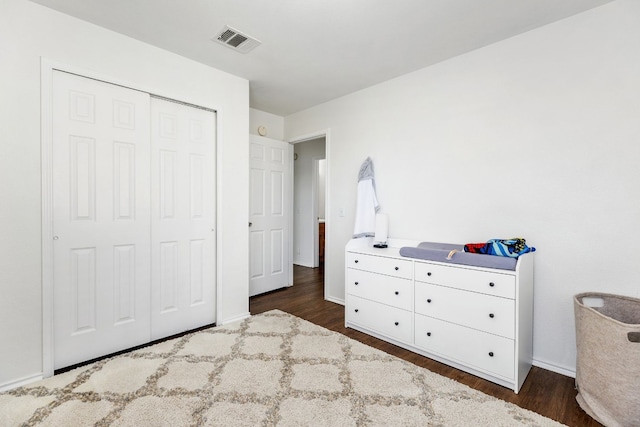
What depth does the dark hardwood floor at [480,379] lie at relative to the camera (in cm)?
171

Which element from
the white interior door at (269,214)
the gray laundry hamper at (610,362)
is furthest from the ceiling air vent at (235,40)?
the gray laundry hamper at (610,362)

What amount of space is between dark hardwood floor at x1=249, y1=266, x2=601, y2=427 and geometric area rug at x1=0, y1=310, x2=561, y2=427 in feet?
0.39

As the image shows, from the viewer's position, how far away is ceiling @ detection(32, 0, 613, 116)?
1941mm

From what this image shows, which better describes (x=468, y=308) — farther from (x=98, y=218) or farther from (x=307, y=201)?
(x=307, y=201)

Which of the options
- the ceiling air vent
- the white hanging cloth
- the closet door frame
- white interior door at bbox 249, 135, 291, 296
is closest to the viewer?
the closet door frame

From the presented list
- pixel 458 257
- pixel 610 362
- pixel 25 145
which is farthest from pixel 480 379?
pixel 25 145

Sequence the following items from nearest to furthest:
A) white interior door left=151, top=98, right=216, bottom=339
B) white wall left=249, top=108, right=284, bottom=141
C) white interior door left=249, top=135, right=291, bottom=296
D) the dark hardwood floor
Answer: the dark hardwood floor, white interior door left=151, top=98, right=216, bottom=339, white interior door left=249, top=135, right=291, bottom=296, white wall left=249, top=108, right=284, bottom=141

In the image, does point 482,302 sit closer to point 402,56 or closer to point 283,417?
point 283,417

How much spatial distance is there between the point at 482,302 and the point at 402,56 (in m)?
2.14

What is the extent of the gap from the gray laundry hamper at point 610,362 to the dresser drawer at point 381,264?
3.57 feet

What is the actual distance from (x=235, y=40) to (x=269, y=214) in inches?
86.6

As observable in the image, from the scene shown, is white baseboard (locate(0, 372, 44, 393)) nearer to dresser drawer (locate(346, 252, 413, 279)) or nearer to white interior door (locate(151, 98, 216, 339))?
white interior door (locate(151, 98, 216, 339))

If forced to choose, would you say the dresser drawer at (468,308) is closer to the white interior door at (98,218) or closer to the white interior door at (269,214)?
the white interior door at (269,214)

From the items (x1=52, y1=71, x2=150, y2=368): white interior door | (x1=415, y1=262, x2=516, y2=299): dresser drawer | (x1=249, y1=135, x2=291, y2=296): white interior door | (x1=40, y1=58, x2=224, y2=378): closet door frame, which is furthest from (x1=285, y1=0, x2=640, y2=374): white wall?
(x1=40, y1=58, x2=224, y2=378): closet door frame
